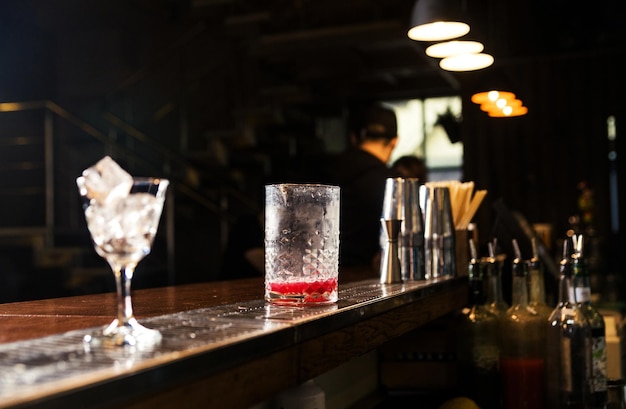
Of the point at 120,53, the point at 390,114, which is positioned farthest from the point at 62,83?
the point at 390,114

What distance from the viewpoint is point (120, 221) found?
915 millimetres

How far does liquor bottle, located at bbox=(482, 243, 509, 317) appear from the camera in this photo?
1.97m

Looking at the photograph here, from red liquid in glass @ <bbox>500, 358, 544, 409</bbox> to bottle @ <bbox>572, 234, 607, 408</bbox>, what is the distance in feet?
0.50

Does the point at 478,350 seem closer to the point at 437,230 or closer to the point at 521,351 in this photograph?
the point at 521,351

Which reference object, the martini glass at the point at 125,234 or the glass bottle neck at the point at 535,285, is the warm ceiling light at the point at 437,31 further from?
the martini glass at the point at 125,234

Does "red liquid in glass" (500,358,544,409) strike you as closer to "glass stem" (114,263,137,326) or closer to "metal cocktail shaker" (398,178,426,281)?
"metal cocktail shaker" (398,178,426,281)

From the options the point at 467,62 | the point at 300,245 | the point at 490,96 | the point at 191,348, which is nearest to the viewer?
the point at 191,348

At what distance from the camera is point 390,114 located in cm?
343

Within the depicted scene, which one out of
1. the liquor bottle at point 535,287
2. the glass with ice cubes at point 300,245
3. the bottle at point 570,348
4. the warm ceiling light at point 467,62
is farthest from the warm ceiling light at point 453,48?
the glass with ice cubes at point 300,245

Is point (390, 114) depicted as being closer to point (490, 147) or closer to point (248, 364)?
point (248, 364)

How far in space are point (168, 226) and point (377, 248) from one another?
3.97 metres

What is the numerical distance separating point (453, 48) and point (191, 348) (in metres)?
2.08

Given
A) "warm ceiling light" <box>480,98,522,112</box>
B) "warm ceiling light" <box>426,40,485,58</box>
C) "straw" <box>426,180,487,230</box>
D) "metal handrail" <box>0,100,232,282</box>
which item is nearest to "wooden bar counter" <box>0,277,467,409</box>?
"straw" <box>426,180,487,230</box>

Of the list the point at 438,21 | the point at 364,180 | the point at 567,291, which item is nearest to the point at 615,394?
the point at 567,291
